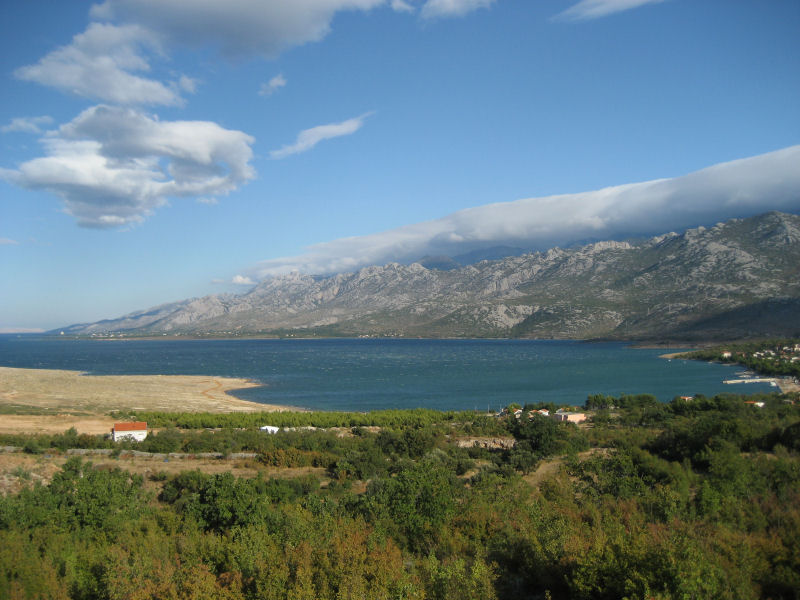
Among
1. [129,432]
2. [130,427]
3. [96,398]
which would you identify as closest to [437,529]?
[129,432]

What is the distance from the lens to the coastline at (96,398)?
34.8 meters

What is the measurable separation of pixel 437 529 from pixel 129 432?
23.3 m

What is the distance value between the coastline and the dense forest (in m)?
14.3

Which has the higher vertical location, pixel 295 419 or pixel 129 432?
pixel 129 432

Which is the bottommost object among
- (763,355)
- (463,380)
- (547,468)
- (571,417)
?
(763,355)

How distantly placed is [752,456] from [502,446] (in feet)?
36.2

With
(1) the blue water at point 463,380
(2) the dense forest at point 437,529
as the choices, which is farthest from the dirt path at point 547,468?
(1) the blue water at point 463,380

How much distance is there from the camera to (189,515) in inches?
514

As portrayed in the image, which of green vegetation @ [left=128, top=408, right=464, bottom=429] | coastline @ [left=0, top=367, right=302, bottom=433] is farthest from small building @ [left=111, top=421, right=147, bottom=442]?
green vegetation @ [left=128, top=408, right=464, bottom=429]

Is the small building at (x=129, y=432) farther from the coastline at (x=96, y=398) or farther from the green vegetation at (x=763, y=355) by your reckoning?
the green vegetation at (x=763, y=355)

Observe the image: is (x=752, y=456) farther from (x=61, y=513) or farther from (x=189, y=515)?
(x=61, y=513)

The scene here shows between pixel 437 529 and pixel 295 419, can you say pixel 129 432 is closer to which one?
pixel 295 419

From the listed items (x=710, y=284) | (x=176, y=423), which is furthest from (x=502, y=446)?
(x=710, y=284)

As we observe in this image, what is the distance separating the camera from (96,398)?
50.0 metres
